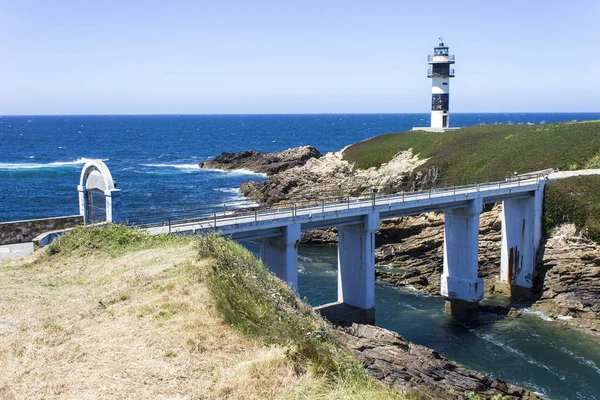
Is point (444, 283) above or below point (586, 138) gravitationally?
below

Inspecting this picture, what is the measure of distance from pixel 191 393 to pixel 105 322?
392cm

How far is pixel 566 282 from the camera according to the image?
33.7 metres

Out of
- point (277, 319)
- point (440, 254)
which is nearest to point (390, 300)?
point (440, 254)

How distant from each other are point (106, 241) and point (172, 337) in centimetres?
986

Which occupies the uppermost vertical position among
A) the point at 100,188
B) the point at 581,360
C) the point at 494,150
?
the point at 100,188

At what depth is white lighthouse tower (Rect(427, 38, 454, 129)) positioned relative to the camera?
70938 millimetres

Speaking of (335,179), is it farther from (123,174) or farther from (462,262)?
(123,174)

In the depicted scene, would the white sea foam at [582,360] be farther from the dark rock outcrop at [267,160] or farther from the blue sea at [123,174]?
the dark rock outcrop at [267,160]

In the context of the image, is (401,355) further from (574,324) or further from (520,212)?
(520,212)

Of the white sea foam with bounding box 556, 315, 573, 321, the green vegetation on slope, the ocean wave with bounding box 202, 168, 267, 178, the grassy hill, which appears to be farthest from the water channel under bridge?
the ocean wave with bounding box 202, 168, 267, 178

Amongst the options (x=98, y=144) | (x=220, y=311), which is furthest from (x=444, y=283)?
(x=98, y=144)

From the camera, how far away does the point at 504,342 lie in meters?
28.7

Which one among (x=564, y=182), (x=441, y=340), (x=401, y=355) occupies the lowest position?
(x=441, y=340)

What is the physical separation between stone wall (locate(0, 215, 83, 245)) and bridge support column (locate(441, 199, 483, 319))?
20545 mm
